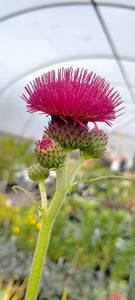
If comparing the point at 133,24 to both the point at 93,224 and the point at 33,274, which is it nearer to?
the point at 93,224

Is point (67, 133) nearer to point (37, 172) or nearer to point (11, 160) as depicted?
point (37, 172)

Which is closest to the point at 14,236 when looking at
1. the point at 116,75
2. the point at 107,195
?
the point at 107,195

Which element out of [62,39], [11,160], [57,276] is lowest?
[57,276]

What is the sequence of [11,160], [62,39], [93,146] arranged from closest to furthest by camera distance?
[93,146] < [11,160] < [62,39]

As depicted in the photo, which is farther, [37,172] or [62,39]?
[62,39]

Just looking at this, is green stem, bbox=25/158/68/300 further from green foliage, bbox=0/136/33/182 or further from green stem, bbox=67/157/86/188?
green foliage, bbox=0/136/33/182

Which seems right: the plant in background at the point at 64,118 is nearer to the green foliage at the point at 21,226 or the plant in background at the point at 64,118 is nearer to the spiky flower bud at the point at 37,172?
the spiky flower bud at the point at 37,172

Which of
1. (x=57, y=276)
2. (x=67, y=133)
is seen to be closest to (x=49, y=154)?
(x=67, y=133)
